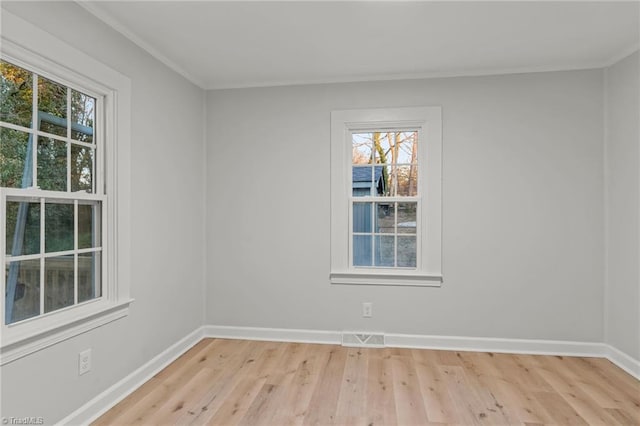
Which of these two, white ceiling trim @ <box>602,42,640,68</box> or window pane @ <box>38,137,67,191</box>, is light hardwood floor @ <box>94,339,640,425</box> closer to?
window pane @ <box>38,137,67,191</box>

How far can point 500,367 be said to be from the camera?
9.93 feet

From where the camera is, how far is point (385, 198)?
3580mm

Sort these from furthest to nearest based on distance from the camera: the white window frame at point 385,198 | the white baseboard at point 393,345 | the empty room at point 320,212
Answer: the white window frame at point 385,198 → the white baseboard at point 393,345 → the empty room at point 320,212

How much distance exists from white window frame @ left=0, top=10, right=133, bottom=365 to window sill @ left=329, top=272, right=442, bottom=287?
1.81 meters

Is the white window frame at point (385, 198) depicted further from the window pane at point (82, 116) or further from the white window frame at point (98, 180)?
the window pane at point (82, 116)

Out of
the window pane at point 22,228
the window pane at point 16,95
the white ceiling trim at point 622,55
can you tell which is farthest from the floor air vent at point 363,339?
the white ceiling trim at point 622,55

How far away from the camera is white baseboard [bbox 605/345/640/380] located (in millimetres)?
2855

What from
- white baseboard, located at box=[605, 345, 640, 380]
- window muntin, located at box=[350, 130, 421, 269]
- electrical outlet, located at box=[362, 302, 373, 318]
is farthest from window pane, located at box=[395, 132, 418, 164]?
white baseboard, located at box=[605, 345, 640, 380]

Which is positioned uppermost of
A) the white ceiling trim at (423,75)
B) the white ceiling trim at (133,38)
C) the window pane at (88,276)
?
the white ceiling trim at (423,75)

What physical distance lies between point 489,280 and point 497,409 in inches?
49.4

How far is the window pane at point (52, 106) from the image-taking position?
6.77 feet

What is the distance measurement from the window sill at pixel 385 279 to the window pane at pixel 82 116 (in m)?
2.28

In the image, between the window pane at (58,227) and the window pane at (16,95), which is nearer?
the window pane at (16,95)

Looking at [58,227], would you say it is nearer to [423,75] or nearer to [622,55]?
[423,75]
